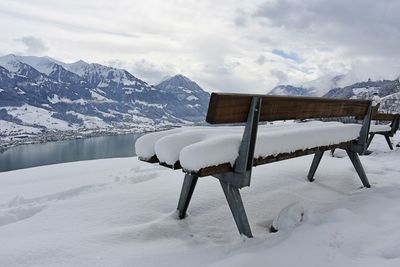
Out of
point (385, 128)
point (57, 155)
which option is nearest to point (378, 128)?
point (385, 128)

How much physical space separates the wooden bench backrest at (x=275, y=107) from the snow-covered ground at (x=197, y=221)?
1.15 meters

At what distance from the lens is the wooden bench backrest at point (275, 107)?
314cm

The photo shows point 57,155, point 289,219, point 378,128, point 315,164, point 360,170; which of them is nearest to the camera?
point 289,219

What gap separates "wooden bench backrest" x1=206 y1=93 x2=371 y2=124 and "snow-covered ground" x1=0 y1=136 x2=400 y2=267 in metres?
1.15

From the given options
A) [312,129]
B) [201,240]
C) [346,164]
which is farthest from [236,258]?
[346,164]

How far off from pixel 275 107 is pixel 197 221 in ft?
6.10

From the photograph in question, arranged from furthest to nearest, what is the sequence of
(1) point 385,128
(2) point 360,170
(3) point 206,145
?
(1) point 385,128, (2) point 360,170, (3) point 206,145

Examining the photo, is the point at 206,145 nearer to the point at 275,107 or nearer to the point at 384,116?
the point at 275,107

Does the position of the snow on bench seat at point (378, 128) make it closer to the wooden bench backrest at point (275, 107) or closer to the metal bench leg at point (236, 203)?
the wooden bench backrest at point (275, 107)

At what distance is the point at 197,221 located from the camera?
461 cm

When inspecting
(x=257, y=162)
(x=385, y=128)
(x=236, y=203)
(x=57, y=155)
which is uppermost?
(x=385, y=128)

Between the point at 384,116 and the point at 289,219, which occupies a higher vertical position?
the point at 384,116

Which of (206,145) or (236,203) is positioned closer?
(206,145)

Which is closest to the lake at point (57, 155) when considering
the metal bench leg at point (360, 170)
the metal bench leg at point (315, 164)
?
the metal bench leg at point (315, 164)
